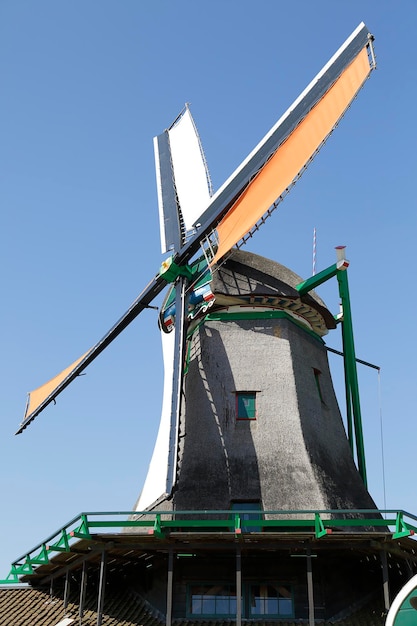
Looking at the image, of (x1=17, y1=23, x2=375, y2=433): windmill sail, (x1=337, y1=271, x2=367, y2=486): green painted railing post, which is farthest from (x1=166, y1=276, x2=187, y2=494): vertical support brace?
(x1=337, y1=271, x2=367, y2=486): green painted railing post

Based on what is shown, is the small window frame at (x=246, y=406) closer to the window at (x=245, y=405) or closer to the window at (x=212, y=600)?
the window at (x=245, y=405)

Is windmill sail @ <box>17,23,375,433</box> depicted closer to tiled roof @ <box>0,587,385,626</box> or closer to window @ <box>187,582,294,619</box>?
tiled roof @ <box>0,587,385,626</box>

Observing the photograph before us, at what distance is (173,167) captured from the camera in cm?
2125

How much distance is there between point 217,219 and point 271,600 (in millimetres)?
7810

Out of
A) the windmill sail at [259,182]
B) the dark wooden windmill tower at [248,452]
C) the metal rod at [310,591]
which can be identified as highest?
the windmill sail at [259,182]

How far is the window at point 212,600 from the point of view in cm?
1508

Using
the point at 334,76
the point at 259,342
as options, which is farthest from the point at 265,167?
the point at 259,342

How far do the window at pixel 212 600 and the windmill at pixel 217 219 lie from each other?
1881mm

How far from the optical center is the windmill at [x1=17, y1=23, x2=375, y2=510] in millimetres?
16438

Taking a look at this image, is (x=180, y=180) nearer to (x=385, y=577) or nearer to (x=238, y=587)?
(x=238, y=587)

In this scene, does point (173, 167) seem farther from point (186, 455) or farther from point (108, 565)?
point (108, 565)

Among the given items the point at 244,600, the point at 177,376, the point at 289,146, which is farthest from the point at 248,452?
the point at 289,146

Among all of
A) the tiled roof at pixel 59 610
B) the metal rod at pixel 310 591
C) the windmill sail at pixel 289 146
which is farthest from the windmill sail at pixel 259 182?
the metal rod at pixel 310 591

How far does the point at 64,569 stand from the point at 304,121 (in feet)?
34.4
